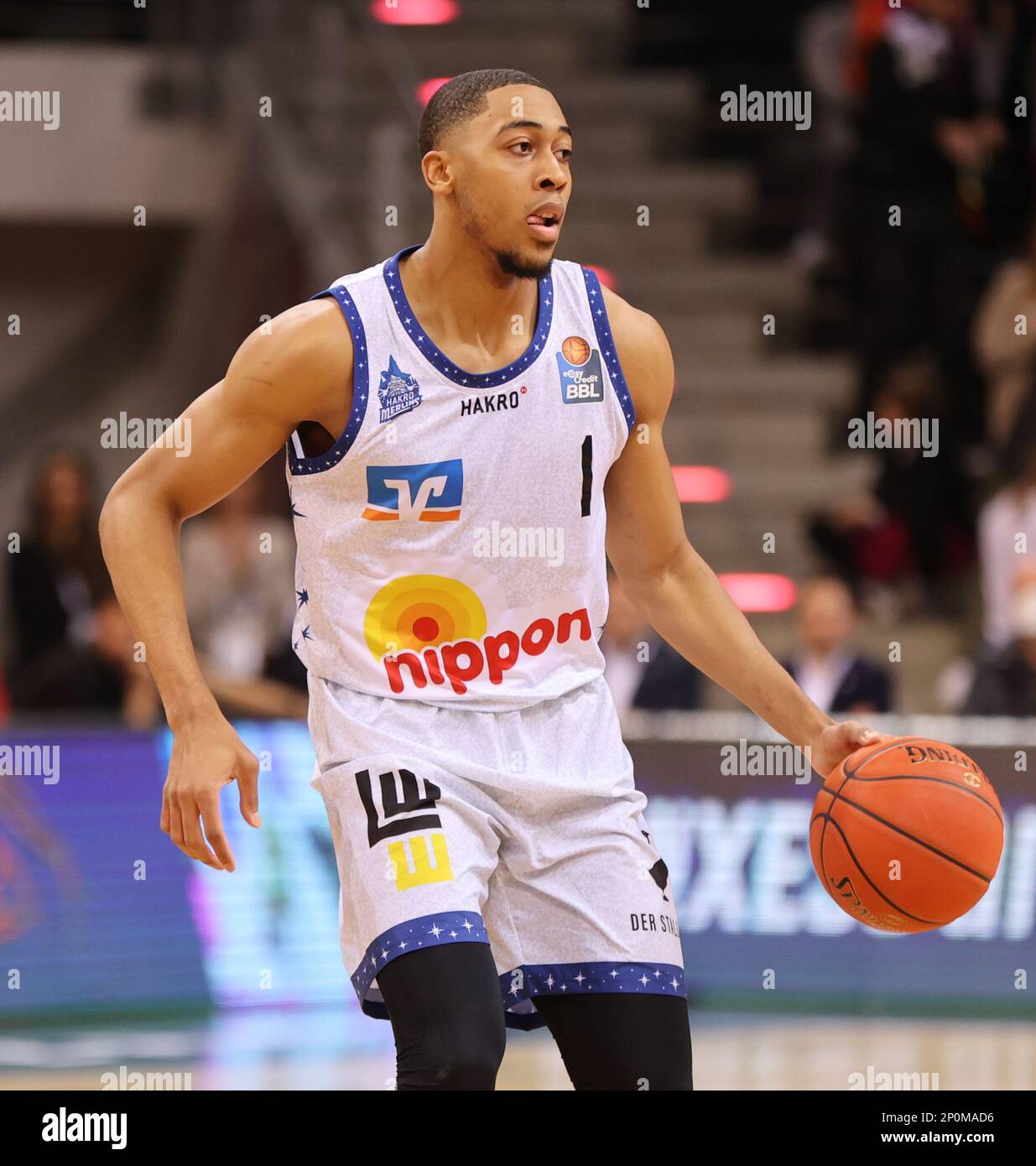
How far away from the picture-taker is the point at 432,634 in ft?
12.9

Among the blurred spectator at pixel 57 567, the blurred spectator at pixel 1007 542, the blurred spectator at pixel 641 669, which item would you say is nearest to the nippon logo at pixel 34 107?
the blurred spectator at pixel 57 567

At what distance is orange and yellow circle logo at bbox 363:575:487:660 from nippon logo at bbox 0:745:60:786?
4156mm

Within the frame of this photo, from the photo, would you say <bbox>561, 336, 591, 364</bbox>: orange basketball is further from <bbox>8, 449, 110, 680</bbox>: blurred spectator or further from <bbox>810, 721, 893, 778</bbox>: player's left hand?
<bbox>8, 449, 110, 680</bbox>: blurred spectator

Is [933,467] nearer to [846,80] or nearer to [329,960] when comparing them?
[846,80]

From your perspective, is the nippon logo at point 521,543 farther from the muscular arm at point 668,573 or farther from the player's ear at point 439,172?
the player's ear at point 439,172

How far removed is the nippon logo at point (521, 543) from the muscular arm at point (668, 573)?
305 millimetres

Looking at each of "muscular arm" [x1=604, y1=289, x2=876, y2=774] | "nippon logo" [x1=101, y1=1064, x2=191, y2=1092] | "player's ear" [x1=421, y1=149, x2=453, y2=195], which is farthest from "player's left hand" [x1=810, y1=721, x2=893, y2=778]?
"nippon logo" [x1=101, y1=1064, x2=191, y2=1092]

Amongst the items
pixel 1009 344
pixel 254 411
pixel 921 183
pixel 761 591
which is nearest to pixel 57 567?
pixel 761 591

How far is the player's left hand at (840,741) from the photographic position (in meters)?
4.04

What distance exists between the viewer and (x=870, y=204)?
1138cm
